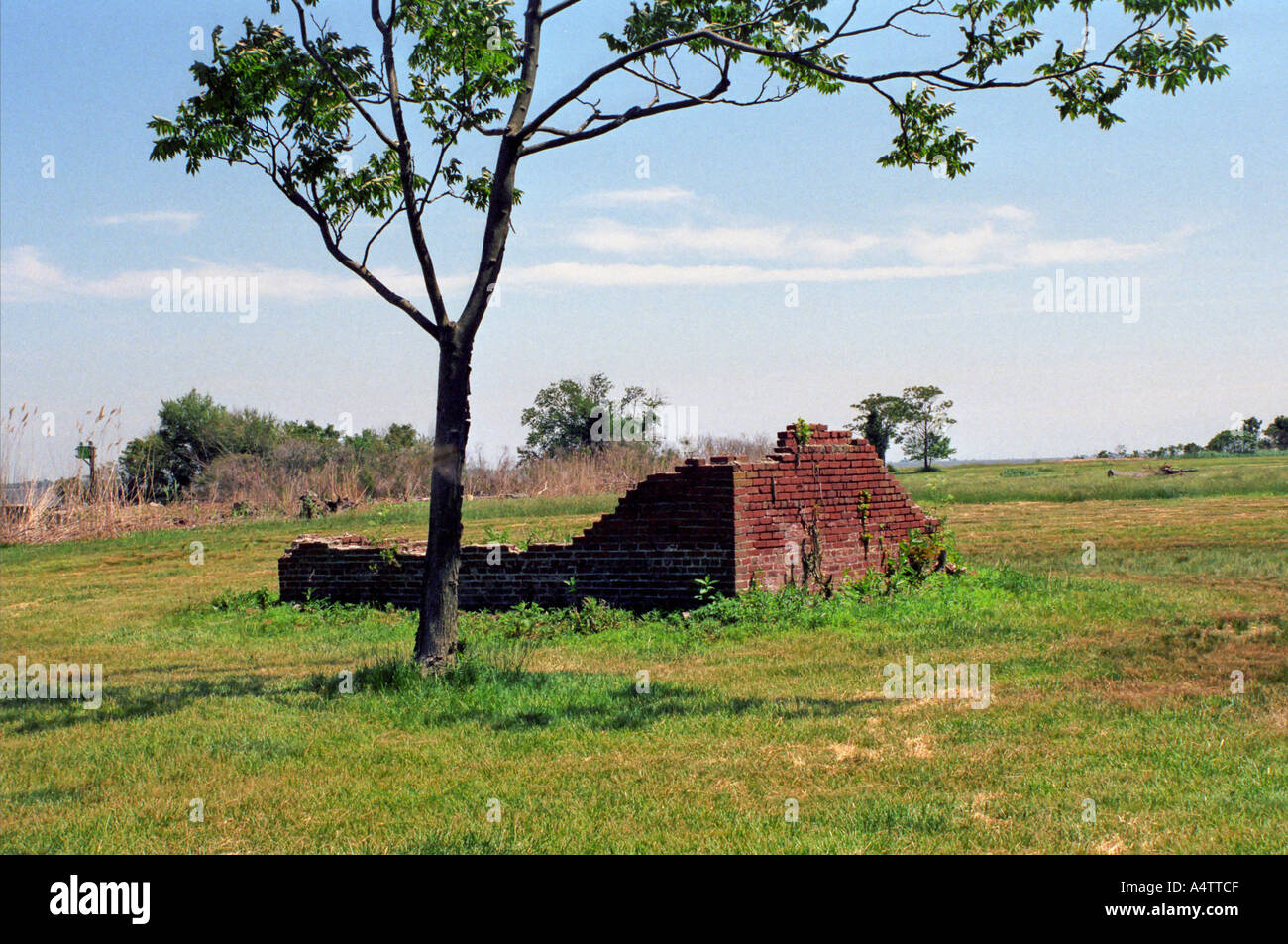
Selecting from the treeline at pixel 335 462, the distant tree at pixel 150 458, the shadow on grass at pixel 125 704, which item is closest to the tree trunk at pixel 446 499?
the shadow on grass at pixel 125 704

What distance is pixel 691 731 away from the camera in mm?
7273

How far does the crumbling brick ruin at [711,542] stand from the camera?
12.8 metres

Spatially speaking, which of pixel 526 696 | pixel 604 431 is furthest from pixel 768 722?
pixel 604 431

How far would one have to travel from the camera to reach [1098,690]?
8227mm

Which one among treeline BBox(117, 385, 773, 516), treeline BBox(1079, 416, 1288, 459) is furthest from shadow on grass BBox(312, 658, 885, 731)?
treeline BBox(1079, 416, 1288, 459)

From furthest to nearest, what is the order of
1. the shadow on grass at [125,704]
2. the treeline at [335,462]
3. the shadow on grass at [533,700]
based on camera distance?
the treeline at [335,462] < the shadow on grass at [125,704] < the shadow on grass at [533,700]

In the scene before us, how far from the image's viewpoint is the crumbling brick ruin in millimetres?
12844

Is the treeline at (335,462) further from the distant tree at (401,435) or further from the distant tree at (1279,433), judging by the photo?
the distant tree at (1279,433)

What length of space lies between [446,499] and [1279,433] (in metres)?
113

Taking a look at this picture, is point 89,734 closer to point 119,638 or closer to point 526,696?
point 526,696

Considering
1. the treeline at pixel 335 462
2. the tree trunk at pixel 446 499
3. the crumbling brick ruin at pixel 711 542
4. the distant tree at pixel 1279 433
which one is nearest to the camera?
the tree trunk at pixel 446 499

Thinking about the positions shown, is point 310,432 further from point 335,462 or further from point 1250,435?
point 1250,435

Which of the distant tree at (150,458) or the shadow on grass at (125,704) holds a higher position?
the distant tree at (150,458)

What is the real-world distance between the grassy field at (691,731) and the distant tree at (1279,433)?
101419 mm
